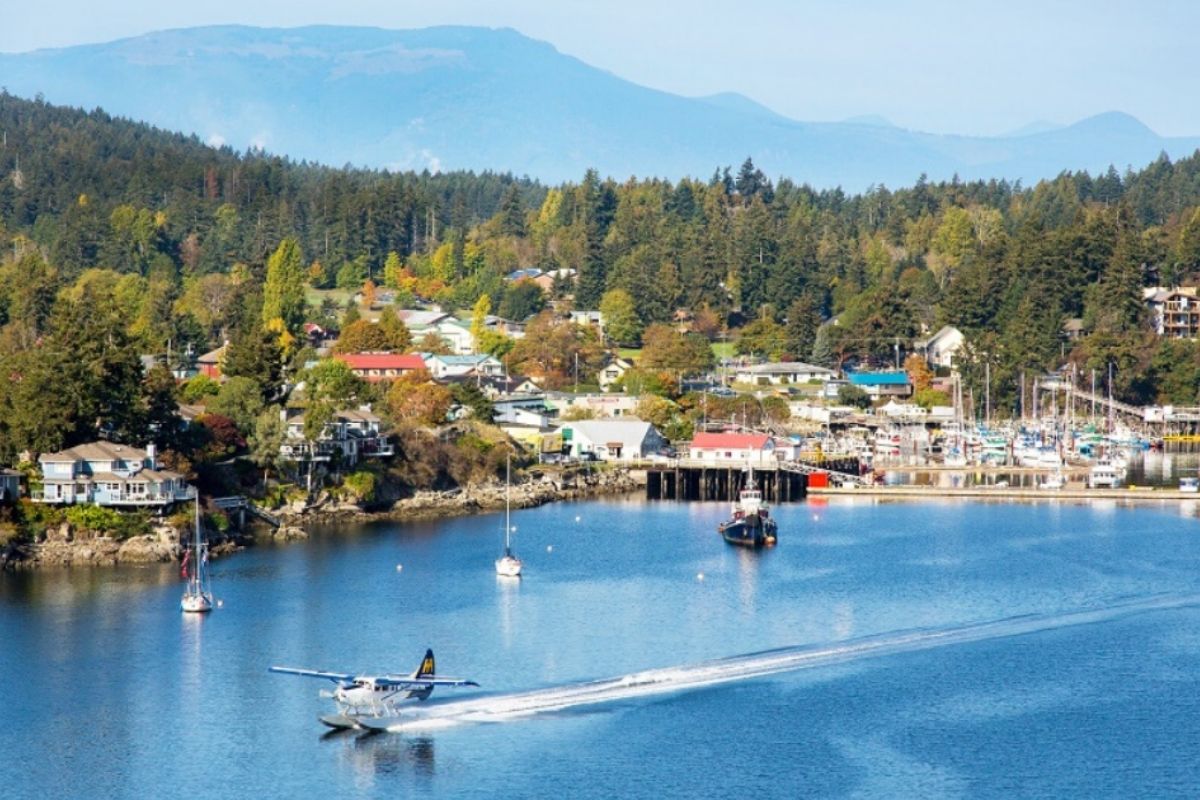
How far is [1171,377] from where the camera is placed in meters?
85.3

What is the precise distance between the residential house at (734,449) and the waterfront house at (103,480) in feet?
81.6

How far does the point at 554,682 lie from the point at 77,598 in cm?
1308

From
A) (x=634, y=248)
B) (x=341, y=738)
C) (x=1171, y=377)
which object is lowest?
(x=341, y=738)

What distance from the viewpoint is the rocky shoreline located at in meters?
44.5

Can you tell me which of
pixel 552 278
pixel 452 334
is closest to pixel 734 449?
pixel 452 334

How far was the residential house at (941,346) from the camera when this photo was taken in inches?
3718

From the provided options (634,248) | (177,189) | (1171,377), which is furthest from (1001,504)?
(177,189)

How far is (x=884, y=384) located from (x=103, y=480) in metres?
51.5

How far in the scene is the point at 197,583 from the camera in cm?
3872

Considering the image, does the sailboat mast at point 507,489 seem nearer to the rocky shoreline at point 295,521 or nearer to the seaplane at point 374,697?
the rocky shoreline at point 295,521

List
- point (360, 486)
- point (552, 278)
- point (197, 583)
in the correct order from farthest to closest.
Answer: point (552, 278)
point (360, 486)
point (197, 583)

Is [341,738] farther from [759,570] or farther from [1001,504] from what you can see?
[1001,504]

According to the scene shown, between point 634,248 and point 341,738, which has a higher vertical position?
point 634,248

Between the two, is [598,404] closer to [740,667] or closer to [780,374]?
[780,374]
